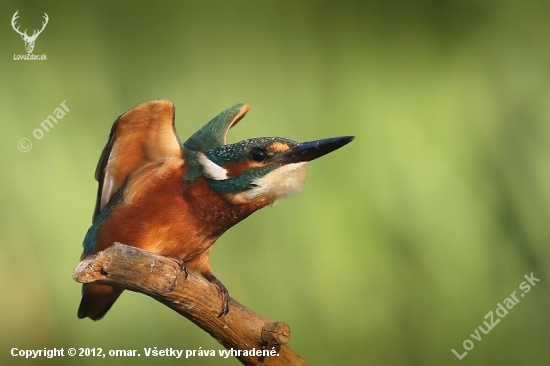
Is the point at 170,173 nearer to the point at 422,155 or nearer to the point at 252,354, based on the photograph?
the point at 252,354

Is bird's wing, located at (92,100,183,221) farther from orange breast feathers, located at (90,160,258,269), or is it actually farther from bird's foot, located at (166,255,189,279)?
bird's foot, located at (166,255,189,279)

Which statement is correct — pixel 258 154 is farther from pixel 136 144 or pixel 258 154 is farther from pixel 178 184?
pixel 136 144

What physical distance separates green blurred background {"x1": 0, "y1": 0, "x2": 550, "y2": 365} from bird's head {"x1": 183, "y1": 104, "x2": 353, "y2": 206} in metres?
0.69

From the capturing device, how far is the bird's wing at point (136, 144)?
5.84ft

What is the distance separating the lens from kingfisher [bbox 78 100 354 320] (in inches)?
65.5

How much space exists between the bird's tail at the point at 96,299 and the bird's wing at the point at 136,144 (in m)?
0.22

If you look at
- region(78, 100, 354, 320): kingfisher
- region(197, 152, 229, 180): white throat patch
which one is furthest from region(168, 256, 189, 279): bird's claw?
region(197, 152, 229, 180): white throat patch

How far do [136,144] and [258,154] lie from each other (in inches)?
14.6

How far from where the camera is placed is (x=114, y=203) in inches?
73.5

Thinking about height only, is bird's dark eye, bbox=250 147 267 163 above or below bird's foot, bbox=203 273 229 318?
above

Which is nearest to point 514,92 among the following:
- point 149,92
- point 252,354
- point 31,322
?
point 149,92

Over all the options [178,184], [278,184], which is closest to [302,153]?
[278,184]

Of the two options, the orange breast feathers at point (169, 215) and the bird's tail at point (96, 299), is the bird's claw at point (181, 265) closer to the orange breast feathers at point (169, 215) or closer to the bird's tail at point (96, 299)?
the orange breast feathers at point (169, 215)

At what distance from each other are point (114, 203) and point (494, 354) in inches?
57.8
